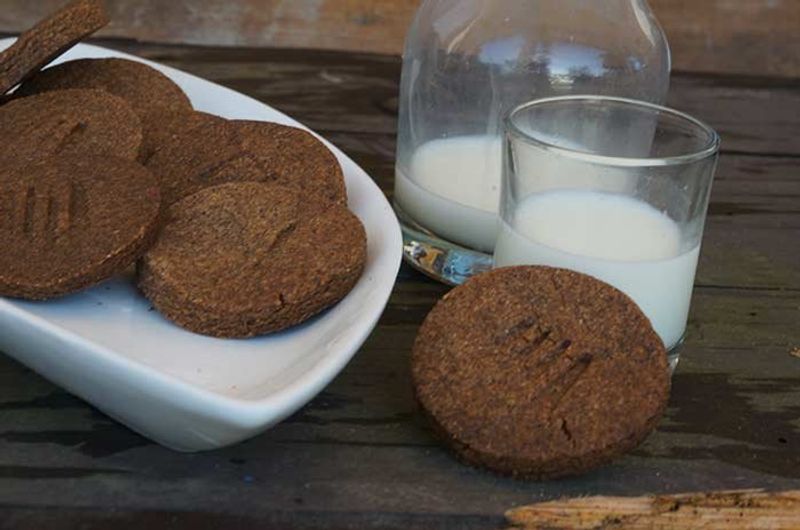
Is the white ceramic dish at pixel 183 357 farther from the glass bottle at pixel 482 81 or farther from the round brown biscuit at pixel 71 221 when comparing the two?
the glass bottle at pixel 482 81

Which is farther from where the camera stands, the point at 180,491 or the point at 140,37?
the point at 140,37

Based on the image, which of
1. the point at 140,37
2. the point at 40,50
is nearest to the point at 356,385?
the point at 40,50

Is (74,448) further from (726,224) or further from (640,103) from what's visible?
(726,224)

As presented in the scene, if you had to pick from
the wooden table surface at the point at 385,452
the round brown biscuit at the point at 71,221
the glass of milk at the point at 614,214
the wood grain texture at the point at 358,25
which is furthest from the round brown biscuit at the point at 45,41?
the wood grain texture at the point at 358,25

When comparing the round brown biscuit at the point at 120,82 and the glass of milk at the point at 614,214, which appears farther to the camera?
the round brown biscuit at the point at 120,82

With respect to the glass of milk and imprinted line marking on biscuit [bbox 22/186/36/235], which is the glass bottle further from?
imprinted line marking on biscuit [bbox 22/186/36/235]

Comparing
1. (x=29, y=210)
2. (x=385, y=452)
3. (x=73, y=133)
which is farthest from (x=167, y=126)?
(x=385, y=452)

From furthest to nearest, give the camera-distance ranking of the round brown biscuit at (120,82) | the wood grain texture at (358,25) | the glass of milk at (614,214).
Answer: the wood grain texture at (358,25), the round brown biscuit at (120,82), the glass of milk at (614,214)

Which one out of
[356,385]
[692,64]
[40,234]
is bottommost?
[692,64]
